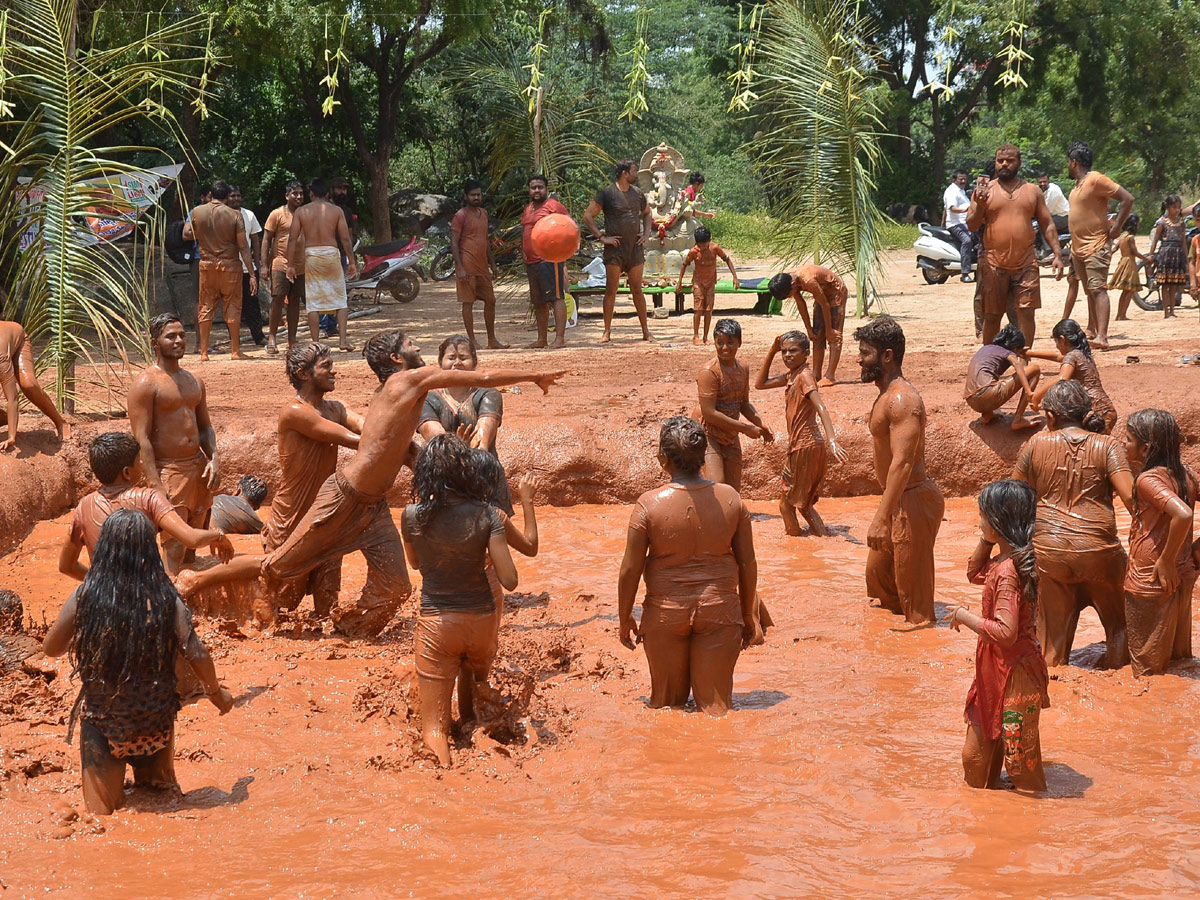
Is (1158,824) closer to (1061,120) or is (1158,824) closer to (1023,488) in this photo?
(1023,488)

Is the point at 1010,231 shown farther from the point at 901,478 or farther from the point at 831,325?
the point at 901,478

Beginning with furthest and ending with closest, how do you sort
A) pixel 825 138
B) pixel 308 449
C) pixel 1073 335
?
pixel 825 138 < pixel 1073 335 < pixel 308 449

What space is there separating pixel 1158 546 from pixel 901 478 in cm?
127

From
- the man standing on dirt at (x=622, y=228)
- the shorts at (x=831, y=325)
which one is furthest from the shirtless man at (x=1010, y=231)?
the man standing on dirt at (x=622, y=228)

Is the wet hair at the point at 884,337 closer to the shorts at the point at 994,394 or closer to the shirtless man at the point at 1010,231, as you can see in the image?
the shorts at the point at 994,394

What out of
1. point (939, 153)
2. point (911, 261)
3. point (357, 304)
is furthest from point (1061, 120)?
point (357, 304)

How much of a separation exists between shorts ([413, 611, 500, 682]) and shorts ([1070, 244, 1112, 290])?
8.91 meters

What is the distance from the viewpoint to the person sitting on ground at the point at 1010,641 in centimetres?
447

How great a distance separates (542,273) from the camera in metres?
14.1

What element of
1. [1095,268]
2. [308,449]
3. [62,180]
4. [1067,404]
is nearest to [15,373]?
[62,180]

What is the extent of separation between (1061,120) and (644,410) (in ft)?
82.9

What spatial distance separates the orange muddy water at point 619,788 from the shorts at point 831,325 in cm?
472

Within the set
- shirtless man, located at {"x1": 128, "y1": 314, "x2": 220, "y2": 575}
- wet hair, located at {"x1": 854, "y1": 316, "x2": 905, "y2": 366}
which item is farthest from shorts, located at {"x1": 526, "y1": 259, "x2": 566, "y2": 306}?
wet hair, located at {"x1": 854, "y1": 316, "x2": 905, "y2": 366}

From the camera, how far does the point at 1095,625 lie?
697cm
